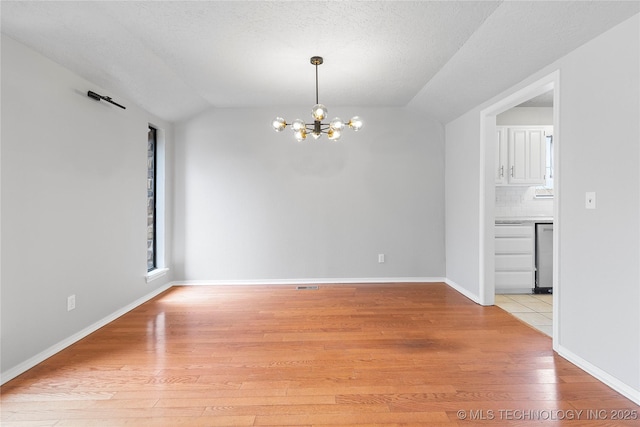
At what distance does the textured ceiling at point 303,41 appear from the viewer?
2258mm

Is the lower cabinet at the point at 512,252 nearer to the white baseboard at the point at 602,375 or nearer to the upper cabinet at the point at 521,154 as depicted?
the upper cabinet at the point at 521,154

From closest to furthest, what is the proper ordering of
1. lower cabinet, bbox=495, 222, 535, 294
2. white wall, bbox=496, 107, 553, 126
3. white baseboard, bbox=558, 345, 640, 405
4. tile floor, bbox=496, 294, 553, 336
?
white baseboard, bbox=558, 345, 640, 405 → tile floor, bbox=496, 294, 553, 336 → lower cabinet, bbox=495, 222, 535, 294 → white wall, bbox=496, 107, 553, 126

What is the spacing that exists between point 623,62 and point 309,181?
3511 millimetres

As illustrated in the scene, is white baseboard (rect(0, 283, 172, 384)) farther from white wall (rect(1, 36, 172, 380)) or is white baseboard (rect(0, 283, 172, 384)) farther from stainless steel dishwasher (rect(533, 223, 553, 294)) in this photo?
stainless steel dishwasher (rect(533, 223, 553, 294))

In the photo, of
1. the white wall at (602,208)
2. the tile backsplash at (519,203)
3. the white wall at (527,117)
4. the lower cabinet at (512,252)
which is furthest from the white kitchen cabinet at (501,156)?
the white wall at (602,208)

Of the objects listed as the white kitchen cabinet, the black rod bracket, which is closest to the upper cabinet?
the white kitchen cabinet

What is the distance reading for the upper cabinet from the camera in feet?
14.6

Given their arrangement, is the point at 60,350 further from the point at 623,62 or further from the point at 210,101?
the point at 623,62

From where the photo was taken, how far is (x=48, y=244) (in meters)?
2.60

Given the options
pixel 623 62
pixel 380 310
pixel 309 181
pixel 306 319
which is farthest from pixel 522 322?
A: pixel 309 181

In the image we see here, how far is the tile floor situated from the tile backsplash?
1217mm

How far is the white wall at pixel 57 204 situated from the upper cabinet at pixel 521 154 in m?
4.69

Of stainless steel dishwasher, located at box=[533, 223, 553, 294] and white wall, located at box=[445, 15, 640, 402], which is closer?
white wall, located at box=[445, 15, 640, 402]

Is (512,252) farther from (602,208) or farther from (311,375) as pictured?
(311,375)
